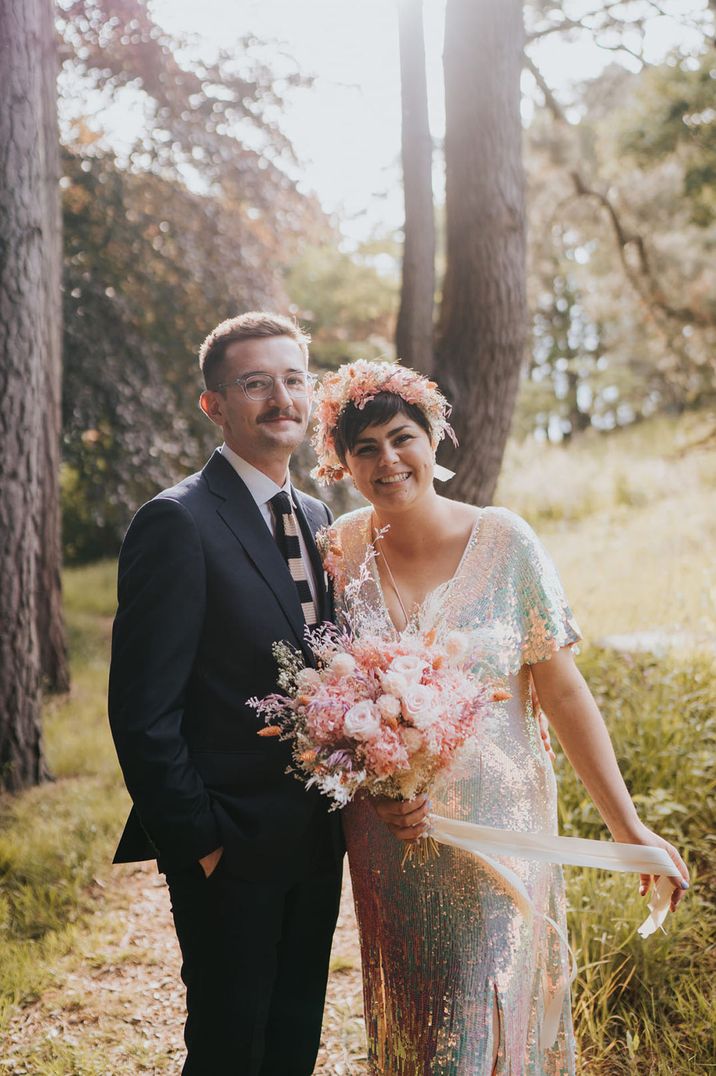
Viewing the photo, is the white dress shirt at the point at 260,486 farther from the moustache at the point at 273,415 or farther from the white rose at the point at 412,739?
the white rose at the point at 412,739

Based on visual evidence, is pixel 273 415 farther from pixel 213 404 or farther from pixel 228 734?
pixel 228 734

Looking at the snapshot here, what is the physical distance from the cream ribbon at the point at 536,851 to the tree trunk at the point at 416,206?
3208 mm

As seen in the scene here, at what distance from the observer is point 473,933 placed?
2176 millimetres

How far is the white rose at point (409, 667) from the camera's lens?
1.85 m

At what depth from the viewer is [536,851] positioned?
85.7 inches

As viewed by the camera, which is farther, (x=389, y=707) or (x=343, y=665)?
(x=343, y=665)

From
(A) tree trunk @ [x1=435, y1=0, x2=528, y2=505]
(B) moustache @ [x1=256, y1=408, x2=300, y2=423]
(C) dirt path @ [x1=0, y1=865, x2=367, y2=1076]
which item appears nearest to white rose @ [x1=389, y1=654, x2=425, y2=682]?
(B) moustache @ [x1=256, y1=408, x2=300, y2=423]

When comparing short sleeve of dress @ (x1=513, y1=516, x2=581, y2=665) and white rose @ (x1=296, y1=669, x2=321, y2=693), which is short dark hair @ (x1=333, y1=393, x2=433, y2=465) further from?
white rose @ (x1=296, y1=669, x2=321, y2=693)

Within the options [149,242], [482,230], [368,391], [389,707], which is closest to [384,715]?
[389,707]

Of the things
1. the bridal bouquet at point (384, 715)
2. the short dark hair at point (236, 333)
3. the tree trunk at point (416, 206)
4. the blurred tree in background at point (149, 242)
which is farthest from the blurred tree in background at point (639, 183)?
the bridal bouquet at point (384, 715)

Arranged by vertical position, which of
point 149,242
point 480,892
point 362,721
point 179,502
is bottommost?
point 480,892

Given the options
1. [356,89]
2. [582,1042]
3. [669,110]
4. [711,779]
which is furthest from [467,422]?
[669,110]

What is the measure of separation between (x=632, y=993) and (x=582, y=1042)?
33 centimetres

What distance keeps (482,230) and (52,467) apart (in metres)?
3.72
